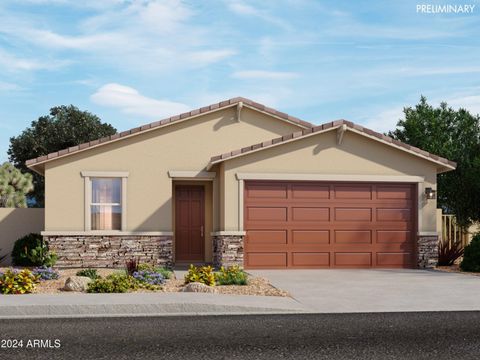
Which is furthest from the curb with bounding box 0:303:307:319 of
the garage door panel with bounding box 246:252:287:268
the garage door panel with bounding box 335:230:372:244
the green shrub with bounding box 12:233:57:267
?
the green shrub with bounding box 12:233:57:267

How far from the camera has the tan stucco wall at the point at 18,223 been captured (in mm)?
23422

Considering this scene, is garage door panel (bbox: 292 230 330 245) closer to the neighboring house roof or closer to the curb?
the neighboring house roof

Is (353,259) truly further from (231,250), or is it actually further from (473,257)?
(231,250)

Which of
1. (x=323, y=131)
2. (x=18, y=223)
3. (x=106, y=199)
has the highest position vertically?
(x=323, y=131)

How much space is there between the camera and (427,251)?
67.2ft

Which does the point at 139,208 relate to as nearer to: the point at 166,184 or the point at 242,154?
the point at 166,184

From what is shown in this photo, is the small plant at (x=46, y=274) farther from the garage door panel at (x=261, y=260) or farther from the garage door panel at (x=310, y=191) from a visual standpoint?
the garage door panel at (x=310, y=191)

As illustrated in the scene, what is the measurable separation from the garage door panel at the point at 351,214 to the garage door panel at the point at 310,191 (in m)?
0.59

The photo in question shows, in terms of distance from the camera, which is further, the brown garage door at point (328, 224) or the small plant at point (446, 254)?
the small plant at point (446, 254)

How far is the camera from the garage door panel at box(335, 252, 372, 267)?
66.1ft

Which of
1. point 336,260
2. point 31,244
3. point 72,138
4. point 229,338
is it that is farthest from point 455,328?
point 72,138

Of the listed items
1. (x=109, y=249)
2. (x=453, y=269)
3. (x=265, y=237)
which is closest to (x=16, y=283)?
(x=109, y=249)

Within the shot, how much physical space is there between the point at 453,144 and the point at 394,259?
1033 centimetres

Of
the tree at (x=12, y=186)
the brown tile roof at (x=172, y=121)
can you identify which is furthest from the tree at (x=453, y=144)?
the tree at (x=12, y=186)
